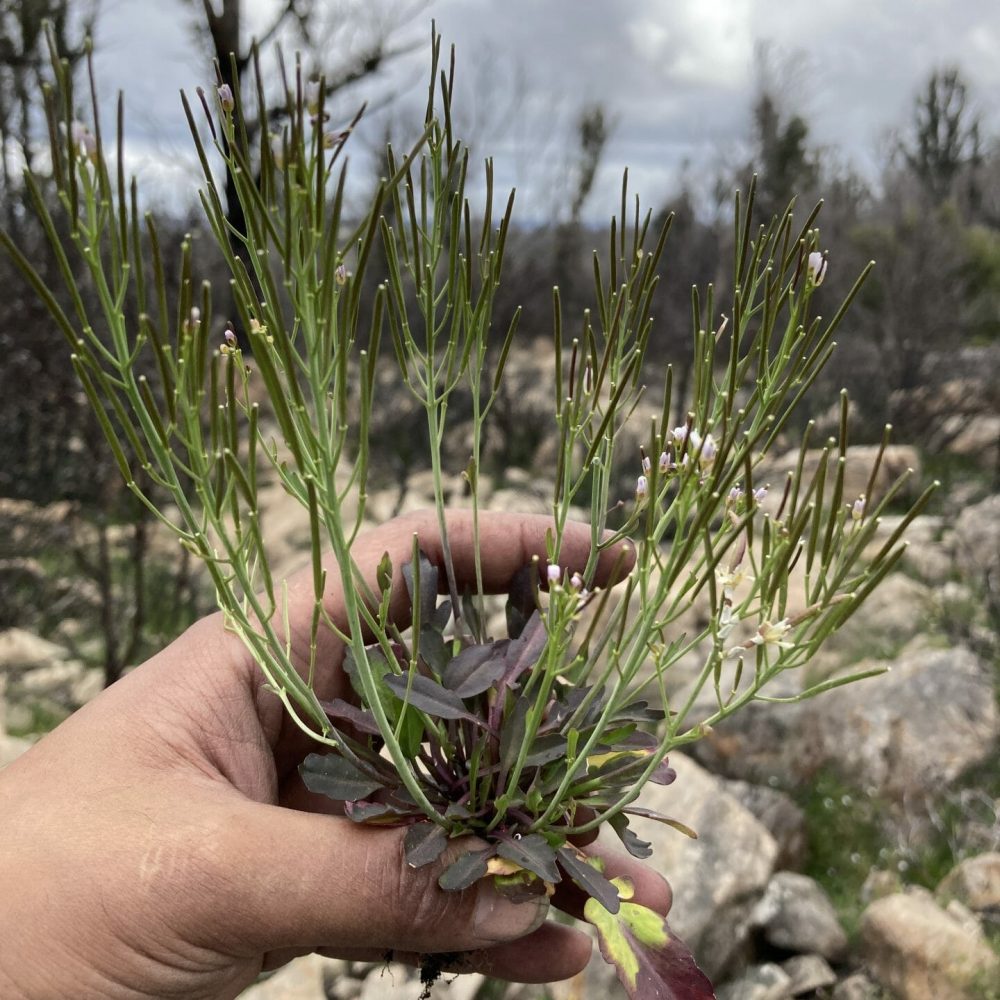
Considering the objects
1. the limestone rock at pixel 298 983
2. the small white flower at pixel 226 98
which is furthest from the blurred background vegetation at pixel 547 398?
the limestone rock at pixel 298 983

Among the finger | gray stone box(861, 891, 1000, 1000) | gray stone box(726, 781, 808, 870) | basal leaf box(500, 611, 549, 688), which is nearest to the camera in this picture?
basal leaf box(500, 611, 549, 688)

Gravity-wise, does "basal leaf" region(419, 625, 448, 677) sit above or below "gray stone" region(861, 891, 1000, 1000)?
above

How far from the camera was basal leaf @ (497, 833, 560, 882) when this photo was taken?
1.03m

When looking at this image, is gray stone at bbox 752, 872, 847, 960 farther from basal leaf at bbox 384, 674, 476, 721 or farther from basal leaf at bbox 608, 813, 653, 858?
basal leaf at bbox 384, 674, 476, 721

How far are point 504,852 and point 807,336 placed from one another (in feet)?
2.54

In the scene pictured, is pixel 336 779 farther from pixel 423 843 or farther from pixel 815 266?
pixel 815 266

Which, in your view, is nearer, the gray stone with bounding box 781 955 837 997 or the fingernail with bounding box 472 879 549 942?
the fingernail with bounding box 472 879 549 942

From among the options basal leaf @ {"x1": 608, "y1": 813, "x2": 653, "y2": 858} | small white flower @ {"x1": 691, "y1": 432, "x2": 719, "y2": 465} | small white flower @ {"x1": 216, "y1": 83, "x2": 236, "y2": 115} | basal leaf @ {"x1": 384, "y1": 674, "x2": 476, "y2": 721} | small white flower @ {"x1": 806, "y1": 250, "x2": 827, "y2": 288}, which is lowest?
basal leaf @ {"x1": 608, "y1": 813, "x2": 653, "y2": 858}

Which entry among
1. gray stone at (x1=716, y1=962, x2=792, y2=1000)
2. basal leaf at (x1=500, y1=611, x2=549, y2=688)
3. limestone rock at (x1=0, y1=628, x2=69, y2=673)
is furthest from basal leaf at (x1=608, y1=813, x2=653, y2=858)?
limestone rock at (x1=0, y1=628, x2=69, y2=673)

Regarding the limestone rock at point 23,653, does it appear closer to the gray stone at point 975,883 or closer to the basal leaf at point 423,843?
the basal leaf at point 423,843

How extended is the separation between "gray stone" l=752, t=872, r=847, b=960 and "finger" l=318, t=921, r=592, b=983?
5.37ft

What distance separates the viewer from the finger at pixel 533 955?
156 cm

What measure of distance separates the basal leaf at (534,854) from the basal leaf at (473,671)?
205 mm

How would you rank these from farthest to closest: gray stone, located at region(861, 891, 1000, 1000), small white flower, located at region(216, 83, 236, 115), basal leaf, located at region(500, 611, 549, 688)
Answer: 1. gray stone, located at region(861, 891, 1000, 1000)
2. basal leaf, located at region(500, 611, 549, 688)
3. small white flower, located at region(216, 83, 236, 115)
